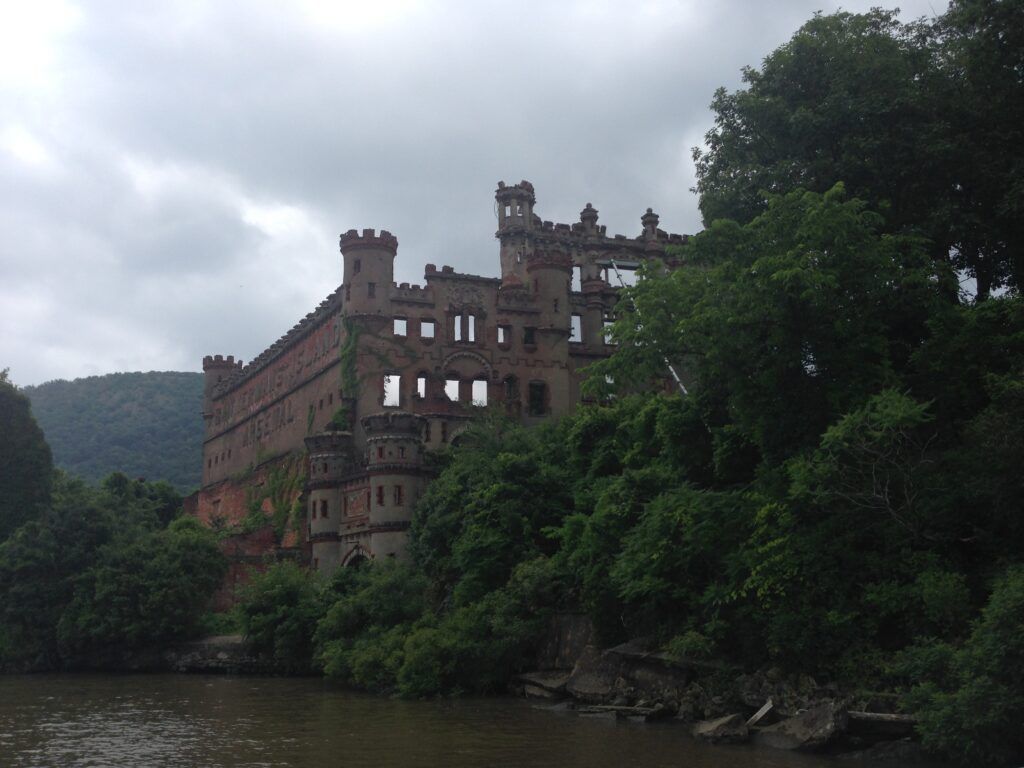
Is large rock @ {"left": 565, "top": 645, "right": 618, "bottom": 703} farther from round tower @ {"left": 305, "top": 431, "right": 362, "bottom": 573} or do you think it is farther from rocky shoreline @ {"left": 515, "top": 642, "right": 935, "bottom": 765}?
round tower @ {"left": 305, "top": 431, "right": 362, "bottom": 573}

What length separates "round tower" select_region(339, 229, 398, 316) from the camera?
5778 centimetres

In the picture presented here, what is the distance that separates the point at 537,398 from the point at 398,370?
792 centimetres

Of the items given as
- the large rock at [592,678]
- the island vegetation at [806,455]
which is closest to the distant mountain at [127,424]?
the island vegetation at [806,455]

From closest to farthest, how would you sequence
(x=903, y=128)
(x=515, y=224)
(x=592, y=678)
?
A: (x=592, y=678)
(x=903, y=128)
(x=515, y=224)

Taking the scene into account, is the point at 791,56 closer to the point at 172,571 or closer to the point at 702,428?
the point at 702,428

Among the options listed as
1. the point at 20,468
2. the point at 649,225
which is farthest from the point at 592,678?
the point at 649,225

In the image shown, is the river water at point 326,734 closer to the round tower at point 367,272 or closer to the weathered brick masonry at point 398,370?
the weathered brick masonry at point 398,370

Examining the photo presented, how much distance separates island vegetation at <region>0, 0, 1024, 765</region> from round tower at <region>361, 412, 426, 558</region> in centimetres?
436

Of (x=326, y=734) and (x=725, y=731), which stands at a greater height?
(x=725, y=731)

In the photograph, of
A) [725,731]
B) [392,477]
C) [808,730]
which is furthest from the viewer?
[392,477]

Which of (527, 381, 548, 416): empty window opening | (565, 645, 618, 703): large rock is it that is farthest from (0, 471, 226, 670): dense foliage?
(565, 645, 618, 703): large rock

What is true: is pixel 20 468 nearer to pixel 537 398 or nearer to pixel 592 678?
pixel 537 398

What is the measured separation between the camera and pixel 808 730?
75.2ft

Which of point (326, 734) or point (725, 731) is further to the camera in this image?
point (326, 734)
